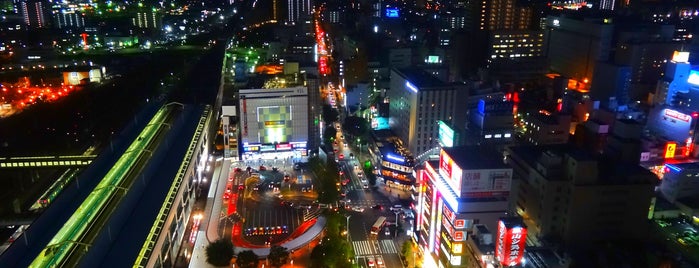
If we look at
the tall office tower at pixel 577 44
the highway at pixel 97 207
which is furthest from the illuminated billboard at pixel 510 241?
the tall office tower at pixel 577 44

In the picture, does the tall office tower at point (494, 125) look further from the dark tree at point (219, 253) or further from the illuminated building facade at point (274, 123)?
the dark tree at point (219, 253)

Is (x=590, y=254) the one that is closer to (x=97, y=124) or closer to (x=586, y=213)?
(x=586, y=213)

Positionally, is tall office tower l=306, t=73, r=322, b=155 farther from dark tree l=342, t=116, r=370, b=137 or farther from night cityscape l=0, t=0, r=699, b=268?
dark tree l=342, t=116, r=370, b=137

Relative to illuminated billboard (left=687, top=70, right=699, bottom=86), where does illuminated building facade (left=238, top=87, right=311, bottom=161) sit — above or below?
below

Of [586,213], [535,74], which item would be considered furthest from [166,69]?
[586,213]

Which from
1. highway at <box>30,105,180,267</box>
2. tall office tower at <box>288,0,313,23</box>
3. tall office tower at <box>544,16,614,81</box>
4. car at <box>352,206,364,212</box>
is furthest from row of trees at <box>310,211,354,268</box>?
tall office tower at <box>288,0,313,23</box>

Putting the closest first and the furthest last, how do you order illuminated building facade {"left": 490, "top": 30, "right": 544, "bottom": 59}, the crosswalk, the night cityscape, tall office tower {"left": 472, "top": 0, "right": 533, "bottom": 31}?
the night cityscape
the crosswalk
illuminated building facade {"left": 490, "top": 30, "right": 544, "bottom": 59}
tall office tower {"left": 472, "top": 0, "right": 533, "bottom": 31}
